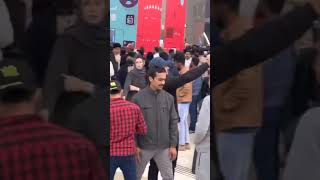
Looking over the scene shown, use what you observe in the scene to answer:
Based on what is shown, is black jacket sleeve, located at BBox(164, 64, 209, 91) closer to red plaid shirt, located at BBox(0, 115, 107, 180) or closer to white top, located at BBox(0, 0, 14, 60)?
red plaid shirt, located at BBox(0, 115, 107, 180)

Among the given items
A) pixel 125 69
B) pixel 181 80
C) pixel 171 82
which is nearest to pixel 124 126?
pixel 171 82

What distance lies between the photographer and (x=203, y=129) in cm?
384

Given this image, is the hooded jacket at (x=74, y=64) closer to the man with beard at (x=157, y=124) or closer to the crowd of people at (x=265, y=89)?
the crowd of people at (x=265, y=89)

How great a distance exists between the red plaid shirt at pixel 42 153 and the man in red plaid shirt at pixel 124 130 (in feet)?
8.56

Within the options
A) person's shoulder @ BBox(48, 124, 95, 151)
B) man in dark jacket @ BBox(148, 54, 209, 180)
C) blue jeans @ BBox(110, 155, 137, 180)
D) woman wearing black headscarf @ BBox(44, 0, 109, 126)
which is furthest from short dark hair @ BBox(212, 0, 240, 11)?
man in dark jacket @ BBox(148, 54, 209, 180)

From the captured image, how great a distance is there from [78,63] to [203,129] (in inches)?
87.2

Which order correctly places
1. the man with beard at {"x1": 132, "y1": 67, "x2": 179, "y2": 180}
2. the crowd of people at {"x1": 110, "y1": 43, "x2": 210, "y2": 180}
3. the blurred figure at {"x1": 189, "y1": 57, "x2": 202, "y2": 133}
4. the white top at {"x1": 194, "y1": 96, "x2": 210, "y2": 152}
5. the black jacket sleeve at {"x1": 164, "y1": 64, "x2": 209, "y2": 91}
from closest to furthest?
the white top at {"x1": 194, "y1": 96, "x2": 210, "y2": 152}, the crowd of people at {"x1": 110, "y1": 43, "x2": 210, "y2": 180}, the man with beard at {"x1": 132, "y1": 67, "x2": 179, "y2": 180}, the black jacket sleeve at {"x1": 164, "y1": 64, "x2": 209, "y2": 91}, the blurred figure at {"x1": 189, "y1": 57, "x2": 202, "y2": 133}

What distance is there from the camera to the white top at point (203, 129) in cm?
373

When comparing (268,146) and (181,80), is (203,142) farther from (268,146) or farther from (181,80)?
(181,80)

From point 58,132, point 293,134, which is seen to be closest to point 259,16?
point 293,134

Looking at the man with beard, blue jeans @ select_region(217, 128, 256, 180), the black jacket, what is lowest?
the man with beard

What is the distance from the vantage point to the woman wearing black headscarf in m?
1.70

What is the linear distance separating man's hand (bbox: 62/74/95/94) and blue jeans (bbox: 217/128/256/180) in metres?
0.43

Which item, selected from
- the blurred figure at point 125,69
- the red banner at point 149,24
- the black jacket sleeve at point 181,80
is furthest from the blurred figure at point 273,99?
the red banner at point 149,24
